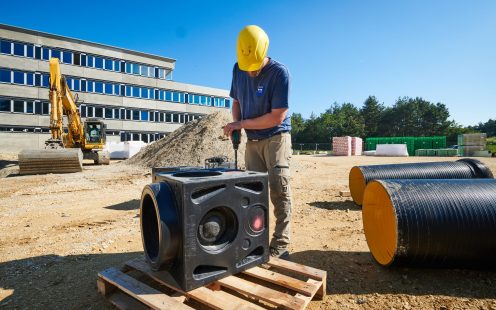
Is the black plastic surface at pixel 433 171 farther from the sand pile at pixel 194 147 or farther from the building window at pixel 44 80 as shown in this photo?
the building window at pixel 44 80

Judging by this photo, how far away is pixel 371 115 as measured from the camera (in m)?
60.8

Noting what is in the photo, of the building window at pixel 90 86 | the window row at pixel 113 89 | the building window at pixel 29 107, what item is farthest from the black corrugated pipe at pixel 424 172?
the building window at pixel 90 86

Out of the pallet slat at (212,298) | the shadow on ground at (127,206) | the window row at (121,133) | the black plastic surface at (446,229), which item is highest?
the window row at (121,133)

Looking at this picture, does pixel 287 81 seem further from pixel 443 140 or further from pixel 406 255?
pixel 443 140

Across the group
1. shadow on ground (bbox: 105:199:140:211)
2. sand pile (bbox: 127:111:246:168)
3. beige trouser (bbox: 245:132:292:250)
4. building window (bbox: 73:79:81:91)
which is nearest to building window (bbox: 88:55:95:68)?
building window (bbox: 73:79:81:91)

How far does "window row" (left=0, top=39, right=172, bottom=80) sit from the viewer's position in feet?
96.8

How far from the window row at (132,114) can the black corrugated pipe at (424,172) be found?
30417mm

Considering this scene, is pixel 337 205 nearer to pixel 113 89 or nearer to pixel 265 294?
pixel 265 294

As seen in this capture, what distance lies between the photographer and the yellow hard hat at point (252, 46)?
2787 mm

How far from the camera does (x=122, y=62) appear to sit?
36.4 m

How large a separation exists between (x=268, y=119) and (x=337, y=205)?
12.4 feet

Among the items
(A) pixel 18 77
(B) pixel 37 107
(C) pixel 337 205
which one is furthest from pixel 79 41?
(C) pixel 337 205

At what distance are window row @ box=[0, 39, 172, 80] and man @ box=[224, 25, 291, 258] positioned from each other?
36453 mm

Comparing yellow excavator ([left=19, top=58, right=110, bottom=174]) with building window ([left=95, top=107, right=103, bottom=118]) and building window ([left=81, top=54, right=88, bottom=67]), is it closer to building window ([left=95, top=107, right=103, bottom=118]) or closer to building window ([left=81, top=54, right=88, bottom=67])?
building window ([left=95, top=107, right=103, bottom=118])
